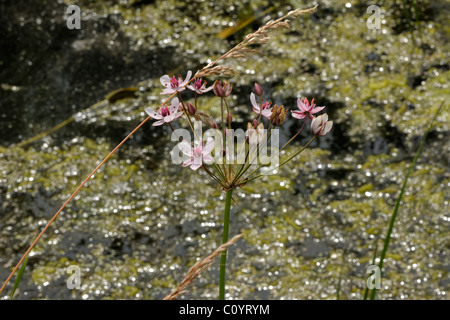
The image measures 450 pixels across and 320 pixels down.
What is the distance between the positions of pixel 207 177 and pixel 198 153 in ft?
3.26

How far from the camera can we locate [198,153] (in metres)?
0.81

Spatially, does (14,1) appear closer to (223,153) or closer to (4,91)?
(4,91)

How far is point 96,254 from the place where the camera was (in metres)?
1.61

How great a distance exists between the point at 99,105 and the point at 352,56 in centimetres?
89

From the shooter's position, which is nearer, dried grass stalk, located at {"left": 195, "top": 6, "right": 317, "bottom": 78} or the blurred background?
dried grass stalk, located at {"left": 195, "top": 6, "right": 317, "bottom": 78}

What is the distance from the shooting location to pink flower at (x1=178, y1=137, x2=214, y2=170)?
79 centimetres

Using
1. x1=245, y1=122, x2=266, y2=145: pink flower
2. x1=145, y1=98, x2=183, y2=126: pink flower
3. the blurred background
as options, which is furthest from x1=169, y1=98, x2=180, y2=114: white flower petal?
the blurred background

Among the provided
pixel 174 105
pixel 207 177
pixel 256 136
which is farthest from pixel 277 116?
pixel 207 177

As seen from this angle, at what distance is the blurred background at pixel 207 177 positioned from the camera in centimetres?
156

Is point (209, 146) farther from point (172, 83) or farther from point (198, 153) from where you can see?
point (172, 83)

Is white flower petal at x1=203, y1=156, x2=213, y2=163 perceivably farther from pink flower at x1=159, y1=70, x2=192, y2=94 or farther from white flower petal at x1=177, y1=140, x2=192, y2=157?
pink flower at x1=159, y1=70, x2=192, y2=94

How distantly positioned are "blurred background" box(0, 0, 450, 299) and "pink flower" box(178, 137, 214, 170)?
644 millimetres

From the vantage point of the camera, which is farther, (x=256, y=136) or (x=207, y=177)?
(x=207, y=177)

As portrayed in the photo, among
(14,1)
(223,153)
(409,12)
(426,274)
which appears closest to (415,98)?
(409,12)
